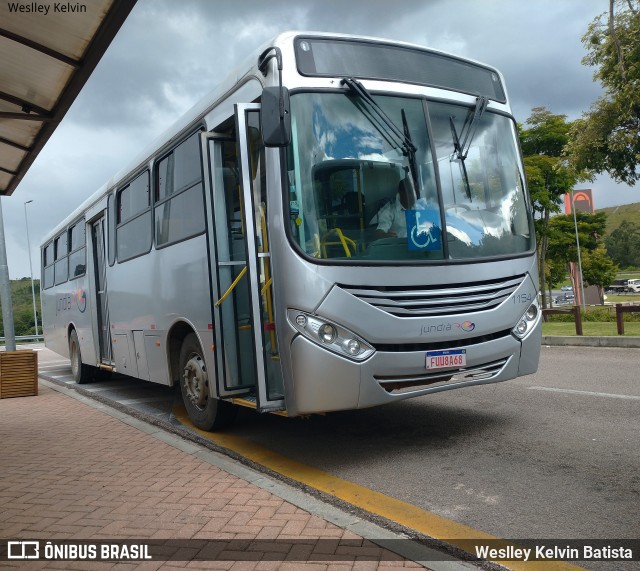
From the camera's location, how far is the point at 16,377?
1118cm

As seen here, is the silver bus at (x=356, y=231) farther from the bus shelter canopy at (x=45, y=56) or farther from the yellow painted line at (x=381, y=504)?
the bus shelter canopy at (x=45, y=56)

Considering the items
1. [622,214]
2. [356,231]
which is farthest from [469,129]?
[622,214]

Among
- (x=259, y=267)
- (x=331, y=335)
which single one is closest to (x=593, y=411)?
(x=331, y=335)

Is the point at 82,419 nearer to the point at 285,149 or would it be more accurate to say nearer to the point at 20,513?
the point at 20,513

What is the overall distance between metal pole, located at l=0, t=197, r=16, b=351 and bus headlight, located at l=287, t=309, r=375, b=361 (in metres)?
9.16

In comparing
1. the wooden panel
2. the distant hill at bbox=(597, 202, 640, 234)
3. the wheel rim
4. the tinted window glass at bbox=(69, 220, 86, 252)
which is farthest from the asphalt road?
the distant hill at bbox=(597, 202, 640, 234)

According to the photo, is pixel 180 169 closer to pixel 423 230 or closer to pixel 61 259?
pixel 423 230

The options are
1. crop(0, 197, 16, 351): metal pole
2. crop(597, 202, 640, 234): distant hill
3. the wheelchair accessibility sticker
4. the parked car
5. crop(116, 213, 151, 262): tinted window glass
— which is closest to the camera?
the wheelchair accessibility sticker

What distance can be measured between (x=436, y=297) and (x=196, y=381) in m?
2.87

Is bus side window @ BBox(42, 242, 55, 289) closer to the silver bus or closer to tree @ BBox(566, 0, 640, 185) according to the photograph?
the silver bus

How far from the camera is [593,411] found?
21.5 ft

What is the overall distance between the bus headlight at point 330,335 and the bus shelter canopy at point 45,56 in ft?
Result: 9.50

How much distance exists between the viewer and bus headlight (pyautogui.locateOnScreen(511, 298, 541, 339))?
5754 millimetres

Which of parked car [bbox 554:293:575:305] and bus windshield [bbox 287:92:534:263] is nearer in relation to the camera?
bus windshield [bbox 287:92:534:263]
